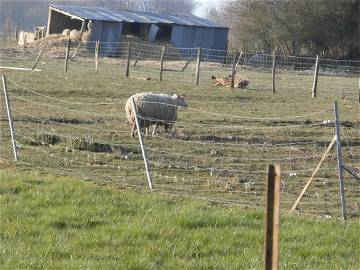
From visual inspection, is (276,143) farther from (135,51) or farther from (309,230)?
(135,51)

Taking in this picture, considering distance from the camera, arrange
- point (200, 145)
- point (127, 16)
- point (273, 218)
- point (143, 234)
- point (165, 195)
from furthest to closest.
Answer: point (127, 16) < point (200, 145) < point (165, 195) < point (143, 234) < point (273, 218)

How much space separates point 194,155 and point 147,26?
4048cm

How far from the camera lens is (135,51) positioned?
4594 centimetres

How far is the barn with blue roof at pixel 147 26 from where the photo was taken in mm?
49594

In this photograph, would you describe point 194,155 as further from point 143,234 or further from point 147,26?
point 147,26

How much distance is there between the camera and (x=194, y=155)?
1219 cm

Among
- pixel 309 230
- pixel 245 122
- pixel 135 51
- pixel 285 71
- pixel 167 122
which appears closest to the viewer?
pixel 309 230

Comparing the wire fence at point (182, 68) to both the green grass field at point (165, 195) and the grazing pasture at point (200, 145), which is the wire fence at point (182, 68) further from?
the green grass field at point (165, 195)

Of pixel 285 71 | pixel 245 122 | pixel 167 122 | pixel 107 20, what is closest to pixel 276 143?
pixel 167 122

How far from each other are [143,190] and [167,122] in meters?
4.56

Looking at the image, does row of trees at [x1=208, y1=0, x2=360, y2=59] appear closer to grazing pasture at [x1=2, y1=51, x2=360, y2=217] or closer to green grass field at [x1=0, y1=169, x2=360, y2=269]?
grazing pasture at [x1=2, y1=51, x2=360, y2=217]

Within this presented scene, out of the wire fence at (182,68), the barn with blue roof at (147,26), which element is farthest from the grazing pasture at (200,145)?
the barn with blue roof at (147,26)

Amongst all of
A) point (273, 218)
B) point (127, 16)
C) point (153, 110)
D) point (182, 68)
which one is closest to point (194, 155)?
point (153, 110)

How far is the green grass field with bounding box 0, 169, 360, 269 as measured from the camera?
6.16 metres
